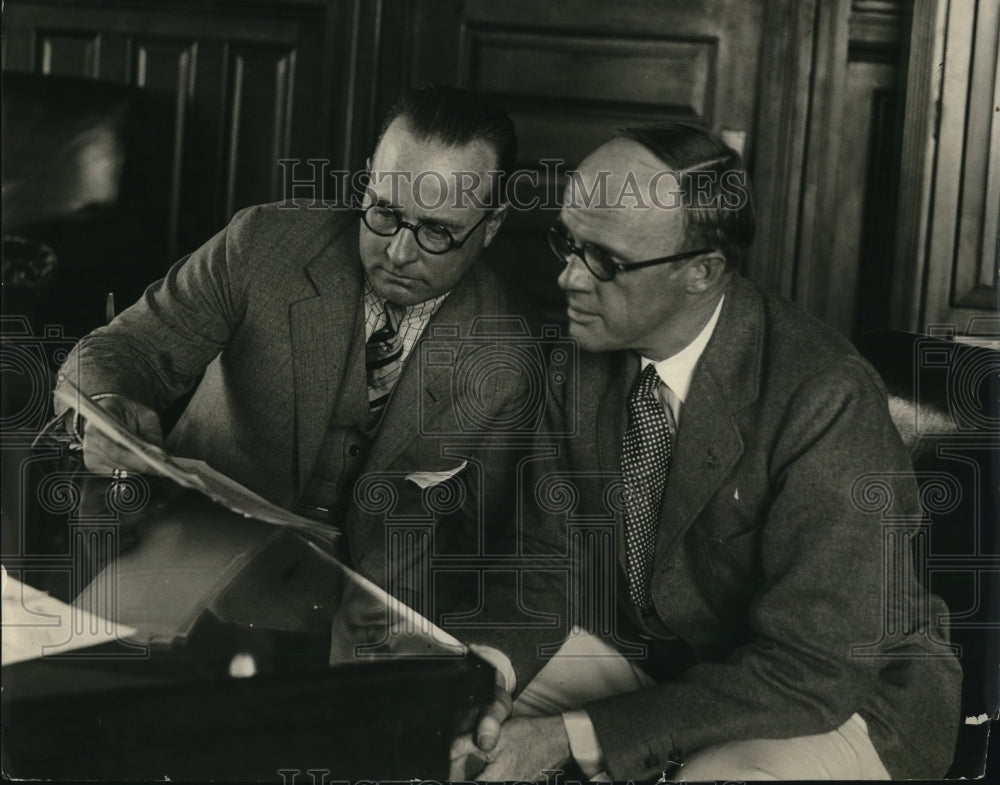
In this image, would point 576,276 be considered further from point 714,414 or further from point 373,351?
point 373,351

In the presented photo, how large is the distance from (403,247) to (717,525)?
0.60 m

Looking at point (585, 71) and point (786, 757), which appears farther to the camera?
point (585, 71)

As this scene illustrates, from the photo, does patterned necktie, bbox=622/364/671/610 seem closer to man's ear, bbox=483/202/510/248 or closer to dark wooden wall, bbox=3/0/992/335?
man's ear, bbox=483/202/510/248

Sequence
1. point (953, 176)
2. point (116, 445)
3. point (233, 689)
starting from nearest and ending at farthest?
point (233, 689)
point (116, 445)
point (953, 176)

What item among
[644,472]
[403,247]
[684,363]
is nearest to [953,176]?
[684,363]

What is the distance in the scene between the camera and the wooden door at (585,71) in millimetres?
1928

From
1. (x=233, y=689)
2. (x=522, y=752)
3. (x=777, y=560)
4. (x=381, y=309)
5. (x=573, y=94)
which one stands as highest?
(x=573, y=94)

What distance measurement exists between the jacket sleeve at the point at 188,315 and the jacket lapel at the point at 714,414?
2.31 ft

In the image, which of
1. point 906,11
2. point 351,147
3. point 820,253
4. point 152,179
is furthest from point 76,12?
point 906,11

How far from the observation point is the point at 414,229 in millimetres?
1581

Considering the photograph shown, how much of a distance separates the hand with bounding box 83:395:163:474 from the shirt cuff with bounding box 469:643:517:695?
0.49 meters

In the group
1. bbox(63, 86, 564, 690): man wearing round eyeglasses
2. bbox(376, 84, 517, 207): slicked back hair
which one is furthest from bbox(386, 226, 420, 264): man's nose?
bbox(376, 84, 517, 207): slicked back hair

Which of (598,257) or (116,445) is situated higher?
(598,257)

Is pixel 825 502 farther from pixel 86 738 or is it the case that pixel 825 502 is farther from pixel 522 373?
pixel 86 738
